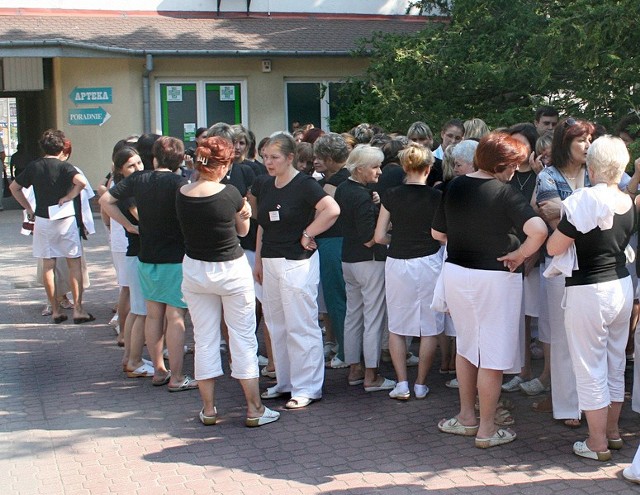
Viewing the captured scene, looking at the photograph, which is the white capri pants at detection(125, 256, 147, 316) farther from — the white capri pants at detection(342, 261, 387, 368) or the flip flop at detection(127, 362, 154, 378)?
the white capri pants at detection(342, 261, 387, 368)

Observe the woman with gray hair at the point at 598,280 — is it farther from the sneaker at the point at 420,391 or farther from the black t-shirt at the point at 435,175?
the black t-shirt at the point at 435,175

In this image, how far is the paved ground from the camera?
5.40 metres

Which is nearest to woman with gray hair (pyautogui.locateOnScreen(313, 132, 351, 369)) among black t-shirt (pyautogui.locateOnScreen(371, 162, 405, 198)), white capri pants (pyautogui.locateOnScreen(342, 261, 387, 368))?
white capri pants (pyautogui.locateOnScreen(342, 261, 387, 368))

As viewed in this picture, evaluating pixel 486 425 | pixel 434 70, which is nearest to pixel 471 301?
pixel 486 425

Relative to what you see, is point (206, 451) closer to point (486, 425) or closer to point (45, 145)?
point (486, 425)

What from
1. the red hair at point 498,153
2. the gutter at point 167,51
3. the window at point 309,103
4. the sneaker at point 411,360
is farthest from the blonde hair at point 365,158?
the window at point 309,103

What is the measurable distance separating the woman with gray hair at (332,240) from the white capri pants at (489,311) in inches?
71.5

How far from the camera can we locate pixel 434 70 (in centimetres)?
1262

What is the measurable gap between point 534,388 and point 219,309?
2.37 m

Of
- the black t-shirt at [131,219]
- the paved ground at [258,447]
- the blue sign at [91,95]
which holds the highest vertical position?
the blue sign at [91,95]

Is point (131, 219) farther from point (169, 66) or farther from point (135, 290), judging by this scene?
point (169, 66)

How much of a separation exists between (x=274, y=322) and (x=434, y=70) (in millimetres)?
6648

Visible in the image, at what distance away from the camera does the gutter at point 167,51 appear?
17297 mm

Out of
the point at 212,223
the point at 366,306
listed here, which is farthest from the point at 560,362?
the point at 212,223
